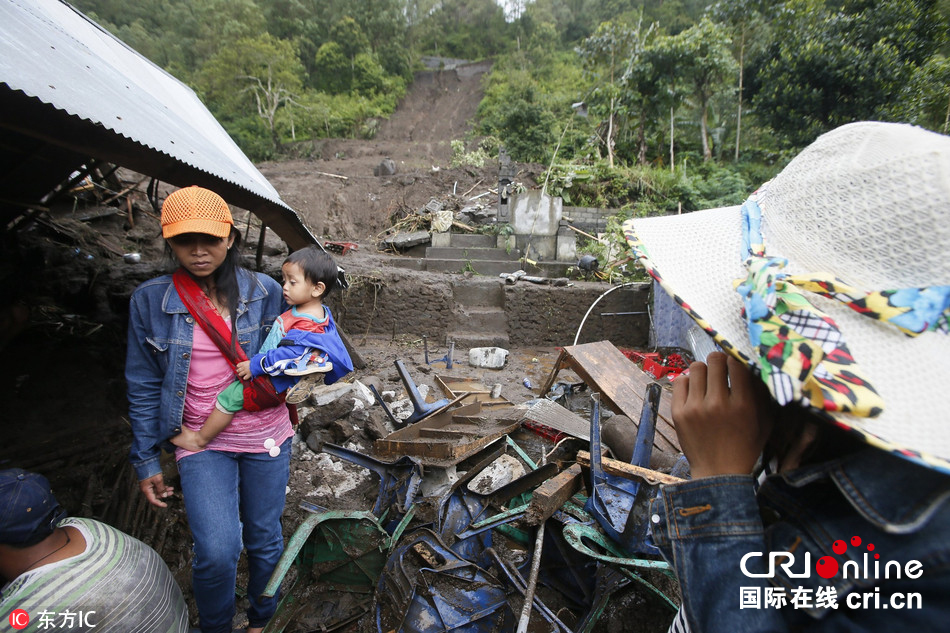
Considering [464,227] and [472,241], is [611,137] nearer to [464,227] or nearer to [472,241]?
[464,227]

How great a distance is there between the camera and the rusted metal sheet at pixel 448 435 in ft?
9.00

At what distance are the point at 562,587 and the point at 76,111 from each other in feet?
9.96

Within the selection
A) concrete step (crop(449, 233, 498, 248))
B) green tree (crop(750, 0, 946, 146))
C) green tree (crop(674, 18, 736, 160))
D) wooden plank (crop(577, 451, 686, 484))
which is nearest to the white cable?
concrete step (crop(449, 233, 498, 248))

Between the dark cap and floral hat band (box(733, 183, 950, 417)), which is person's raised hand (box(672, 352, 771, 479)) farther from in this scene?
the dark cap

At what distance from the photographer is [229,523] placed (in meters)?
1.76

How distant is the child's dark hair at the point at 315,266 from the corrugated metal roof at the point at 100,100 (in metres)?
1.16

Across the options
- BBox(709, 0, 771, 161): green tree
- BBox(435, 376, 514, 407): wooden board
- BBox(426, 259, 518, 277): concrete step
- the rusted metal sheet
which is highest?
BBox(709, 0, 771, 161): green tree

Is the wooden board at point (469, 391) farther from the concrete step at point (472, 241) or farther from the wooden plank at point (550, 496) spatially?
the concrete step at point (472, 241)

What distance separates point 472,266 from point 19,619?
8.35 m

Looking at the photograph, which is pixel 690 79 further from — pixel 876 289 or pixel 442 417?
pixel 876 289

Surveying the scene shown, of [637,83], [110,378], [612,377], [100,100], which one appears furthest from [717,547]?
[637,83]

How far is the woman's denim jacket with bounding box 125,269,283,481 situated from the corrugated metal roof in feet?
3.13

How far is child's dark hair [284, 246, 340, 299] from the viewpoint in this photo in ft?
6.34

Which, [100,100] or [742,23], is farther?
[742,23]
